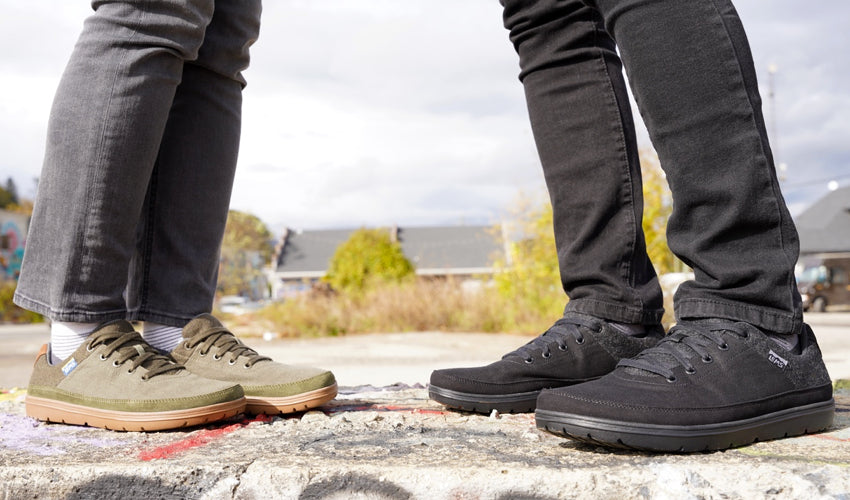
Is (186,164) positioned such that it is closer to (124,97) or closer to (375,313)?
(124,97)

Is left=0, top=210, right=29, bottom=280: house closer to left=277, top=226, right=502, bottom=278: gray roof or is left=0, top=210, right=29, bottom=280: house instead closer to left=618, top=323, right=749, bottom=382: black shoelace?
left=277, top=226, right=502, bottom=278: gray roof

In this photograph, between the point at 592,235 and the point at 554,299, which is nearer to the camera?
the point at 592,235

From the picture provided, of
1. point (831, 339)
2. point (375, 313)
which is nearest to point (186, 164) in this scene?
point (831, 339)

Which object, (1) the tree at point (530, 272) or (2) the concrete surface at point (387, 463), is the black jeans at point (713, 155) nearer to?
(2) the concrete surface at point (387, 463)

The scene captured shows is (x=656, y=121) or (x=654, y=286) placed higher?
(x=656, y=121)

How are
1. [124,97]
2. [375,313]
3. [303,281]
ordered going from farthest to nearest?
1. [303,281]
2. [375,313]
3. [124,97]

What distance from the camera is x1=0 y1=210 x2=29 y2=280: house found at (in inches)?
1068

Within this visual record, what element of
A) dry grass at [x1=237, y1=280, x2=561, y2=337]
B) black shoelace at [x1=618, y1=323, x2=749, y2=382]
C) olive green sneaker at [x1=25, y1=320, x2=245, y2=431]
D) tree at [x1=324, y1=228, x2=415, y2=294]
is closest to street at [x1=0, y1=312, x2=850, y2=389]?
dry grass at [x1=237, y1=280, x2=561, y2=337]

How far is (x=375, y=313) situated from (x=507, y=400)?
8.26 m

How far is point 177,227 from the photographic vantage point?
1604 mm

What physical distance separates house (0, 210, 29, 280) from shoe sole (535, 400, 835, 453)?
30504 millimetres

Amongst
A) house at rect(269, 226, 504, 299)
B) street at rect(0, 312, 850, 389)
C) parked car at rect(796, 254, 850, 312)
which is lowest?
street at rect(0, 312, 850, 389)

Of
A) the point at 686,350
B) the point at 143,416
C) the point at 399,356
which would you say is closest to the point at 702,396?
the point at 686,350

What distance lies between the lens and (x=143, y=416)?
127 centimetres
